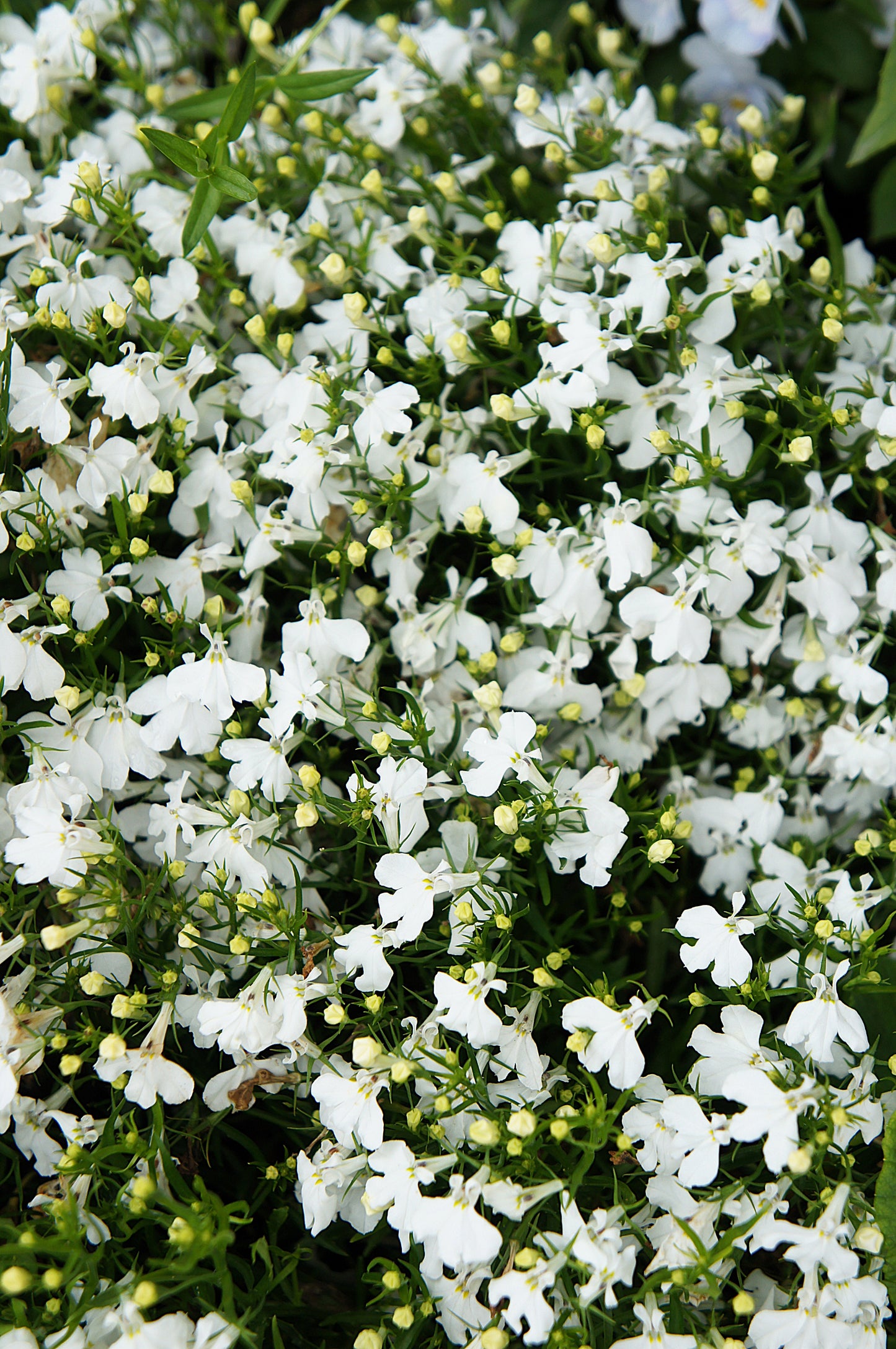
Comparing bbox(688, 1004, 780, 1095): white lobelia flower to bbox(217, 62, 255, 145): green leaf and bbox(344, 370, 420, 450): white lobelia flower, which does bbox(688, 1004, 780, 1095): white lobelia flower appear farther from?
bbox(217, 62, 255, 145): green leaf

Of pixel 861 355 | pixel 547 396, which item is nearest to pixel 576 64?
pixel 861 355

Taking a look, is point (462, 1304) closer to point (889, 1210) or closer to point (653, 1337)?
point (653, 1337)

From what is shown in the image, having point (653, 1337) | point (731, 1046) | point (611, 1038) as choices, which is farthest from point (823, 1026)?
point (653, 1337)

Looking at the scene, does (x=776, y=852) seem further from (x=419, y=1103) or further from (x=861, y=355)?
(x=861, y=355)

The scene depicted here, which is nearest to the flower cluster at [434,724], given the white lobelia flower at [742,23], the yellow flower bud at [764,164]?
the yellow flower bud at [764,164]

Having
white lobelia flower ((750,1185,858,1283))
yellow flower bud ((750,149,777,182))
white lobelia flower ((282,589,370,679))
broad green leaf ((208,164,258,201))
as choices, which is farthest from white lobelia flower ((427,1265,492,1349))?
yellow flower bud ((750,149,777,182))

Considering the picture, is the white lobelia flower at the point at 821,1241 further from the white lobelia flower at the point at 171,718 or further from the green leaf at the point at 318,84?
the green leaf at the point at 318,84
